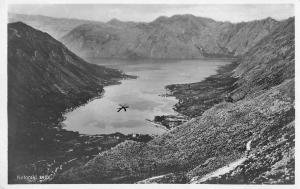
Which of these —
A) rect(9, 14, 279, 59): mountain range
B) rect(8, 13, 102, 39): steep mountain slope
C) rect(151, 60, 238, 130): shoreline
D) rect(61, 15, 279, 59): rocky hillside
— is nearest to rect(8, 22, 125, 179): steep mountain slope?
rect(8, 13, 102, 39): steep mountain slope

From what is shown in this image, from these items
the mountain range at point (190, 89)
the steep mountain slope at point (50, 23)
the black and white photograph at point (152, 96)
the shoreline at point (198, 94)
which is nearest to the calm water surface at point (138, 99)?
the black and white photograph at point (152, 96)

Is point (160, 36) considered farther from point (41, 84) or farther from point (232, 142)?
point (232, 142)

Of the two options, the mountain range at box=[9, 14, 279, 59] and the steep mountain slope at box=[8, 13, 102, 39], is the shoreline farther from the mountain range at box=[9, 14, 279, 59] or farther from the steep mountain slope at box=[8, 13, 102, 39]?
the steep mountain slope at box=[8, 13, 102, 39]

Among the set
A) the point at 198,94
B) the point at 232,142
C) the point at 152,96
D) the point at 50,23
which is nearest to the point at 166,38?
the point at 152,96

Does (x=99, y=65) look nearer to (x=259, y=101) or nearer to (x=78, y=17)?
(x=78, y=17)

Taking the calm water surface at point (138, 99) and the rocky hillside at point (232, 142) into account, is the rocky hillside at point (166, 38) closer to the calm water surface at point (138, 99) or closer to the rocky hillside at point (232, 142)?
the calm water surface at point (138, 99)
